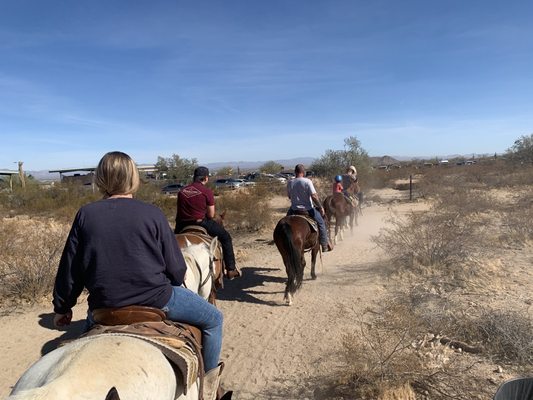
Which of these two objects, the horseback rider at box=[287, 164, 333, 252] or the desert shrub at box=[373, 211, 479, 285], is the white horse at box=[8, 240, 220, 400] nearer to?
the horseback rider at box=[287, 164, 333, 252]

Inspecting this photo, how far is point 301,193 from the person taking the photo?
7.86 meters

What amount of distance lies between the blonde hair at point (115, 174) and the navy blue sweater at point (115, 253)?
9 centimetres

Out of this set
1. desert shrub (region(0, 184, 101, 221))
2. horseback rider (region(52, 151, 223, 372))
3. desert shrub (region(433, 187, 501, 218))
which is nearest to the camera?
horseback rider (region(52, 151, 223, 372))

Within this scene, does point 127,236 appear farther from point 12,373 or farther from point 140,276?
point 12,373

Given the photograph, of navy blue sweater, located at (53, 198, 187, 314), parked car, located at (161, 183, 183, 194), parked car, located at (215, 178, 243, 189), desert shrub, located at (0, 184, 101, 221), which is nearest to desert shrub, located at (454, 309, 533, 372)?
navy blue sweater, located at (53, 198, 187, 314)

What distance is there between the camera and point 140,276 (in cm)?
237

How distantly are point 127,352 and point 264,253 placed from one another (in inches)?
347

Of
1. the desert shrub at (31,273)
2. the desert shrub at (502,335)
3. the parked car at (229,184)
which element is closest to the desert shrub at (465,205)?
the desert shrub at (502,335)

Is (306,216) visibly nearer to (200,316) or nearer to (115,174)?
(200,316)

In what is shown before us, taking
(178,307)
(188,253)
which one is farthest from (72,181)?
(178,307)

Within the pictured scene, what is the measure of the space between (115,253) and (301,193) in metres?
5.82

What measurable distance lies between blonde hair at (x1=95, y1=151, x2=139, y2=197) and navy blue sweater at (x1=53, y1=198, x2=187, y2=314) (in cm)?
9

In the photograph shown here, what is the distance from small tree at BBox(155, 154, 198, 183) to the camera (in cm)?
4666

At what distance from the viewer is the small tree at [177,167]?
4666cm
